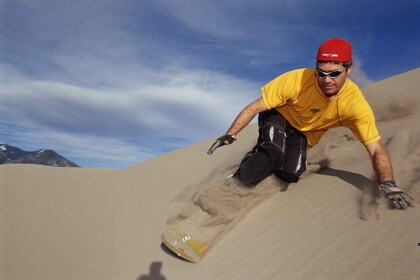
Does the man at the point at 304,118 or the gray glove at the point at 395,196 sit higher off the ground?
the man at the point at 304,118

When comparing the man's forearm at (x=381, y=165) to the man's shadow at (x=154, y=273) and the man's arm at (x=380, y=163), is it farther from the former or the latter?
the man's shadow at (x=154, y=273)

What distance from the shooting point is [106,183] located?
7.35 meters

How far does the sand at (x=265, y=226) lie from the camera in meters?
2.16

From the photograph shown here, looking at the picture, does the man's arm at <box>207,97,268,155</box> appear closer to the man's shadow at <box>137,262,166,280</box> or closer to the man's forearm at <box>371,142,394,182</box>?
the man's forearm at <box>371,142,394,182</box>

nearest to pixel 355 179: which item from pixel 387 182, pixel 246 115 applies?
pixel 387 182

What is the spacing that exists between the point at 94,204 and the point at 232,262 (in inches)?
141

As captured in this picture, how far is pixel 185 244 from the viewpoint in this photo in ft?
9.88

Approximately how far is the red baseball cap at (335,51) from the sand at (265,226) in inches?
43.7

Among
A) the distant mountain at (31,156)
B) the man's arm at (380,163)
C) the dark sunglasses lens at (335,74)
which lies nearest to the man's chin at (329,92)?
the dark sunglasses lens at (335,74)

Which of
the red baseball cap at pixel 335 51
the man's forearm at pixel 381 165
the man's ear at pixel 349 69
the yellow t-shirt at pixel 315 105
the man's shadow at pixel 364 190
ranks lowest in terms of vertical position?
the man's shadow at pixel 364 190

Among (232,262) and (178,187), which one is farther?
(178,187)

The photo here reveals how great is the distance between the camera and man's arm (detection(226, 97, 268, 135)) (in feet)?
10.1

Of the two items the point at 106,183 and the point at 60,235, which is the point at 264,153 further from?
the point at 106,183

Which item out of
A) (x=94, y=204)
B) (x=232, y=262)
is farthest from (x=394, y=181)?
(x=94, y=204)
